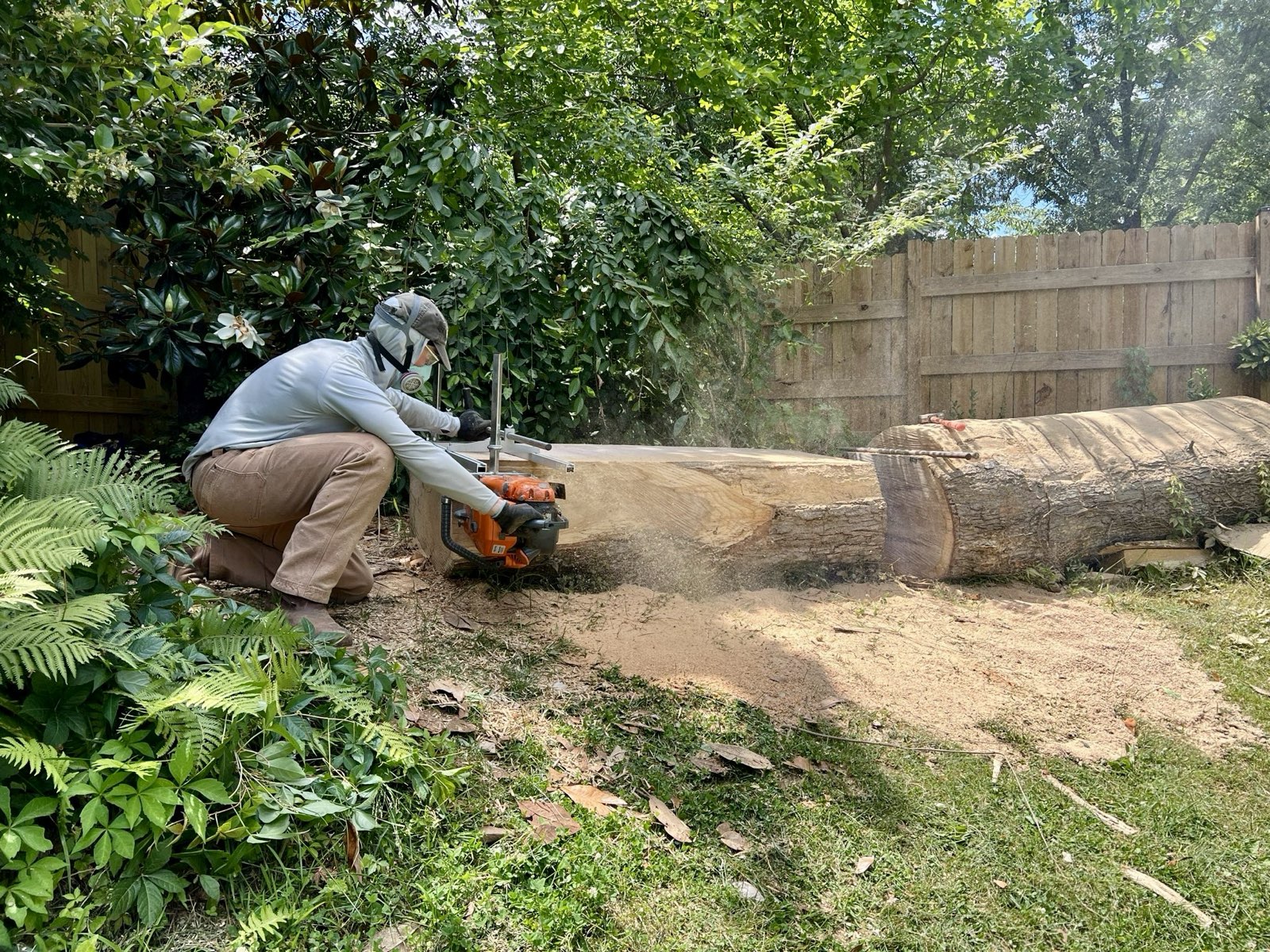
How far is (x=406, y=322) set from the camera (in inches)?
143

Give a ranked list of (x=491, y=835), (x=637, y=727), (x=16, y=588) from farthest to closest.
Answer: (x=637, y=727) → (x=491, y=835) → (x=16, y=588)

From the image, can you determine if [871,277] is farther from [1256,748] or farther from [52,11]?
[52,11]

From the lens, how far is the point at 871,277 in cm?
797

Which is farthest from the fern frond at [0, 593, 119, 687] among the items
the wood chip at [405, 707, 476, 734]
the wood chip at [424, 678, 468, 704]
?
the wood chip at [424, 678, 468, 704]

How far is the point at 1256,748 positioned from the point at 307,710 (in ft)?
12.1

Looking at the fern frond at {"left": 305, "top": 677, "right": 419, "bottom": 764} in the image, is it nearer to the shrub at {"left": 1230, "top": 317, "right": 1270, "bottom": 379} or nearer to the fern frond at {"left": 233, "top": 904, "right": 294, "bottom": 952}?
the fern frond at {"left": 233, "top": 904, "right": 294, "bottom": 952}

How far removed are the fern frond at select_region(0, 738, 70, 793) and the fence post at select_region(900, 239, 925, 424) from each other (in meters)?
7.10

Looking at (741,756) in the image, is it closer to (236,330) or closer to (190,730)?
(190,730)

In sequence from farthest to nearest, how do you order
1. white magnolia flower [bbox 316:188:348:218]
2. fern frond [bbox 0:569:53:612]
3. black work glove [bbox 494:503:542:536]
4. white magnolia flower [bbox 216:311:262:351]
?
white magnolia flower [bbox 316:188:348:218] < white magnolia flower [bbox 216:311:262:351] < black work glove [bbox 494:503:542:536] < fern frond [bbox 0:569:53:612]

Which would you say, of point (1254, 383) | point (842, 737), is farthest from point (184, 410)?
point (1254, 383)

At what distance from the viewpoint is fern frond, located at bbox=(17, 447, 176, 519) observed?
263 centimetres

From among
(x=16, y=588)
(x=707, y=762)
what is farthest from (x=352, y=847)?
(x=707, y=762)

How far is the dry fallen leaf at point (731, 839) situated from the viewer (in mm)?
2645

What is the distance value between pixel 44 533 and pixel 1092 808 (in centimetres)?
347
